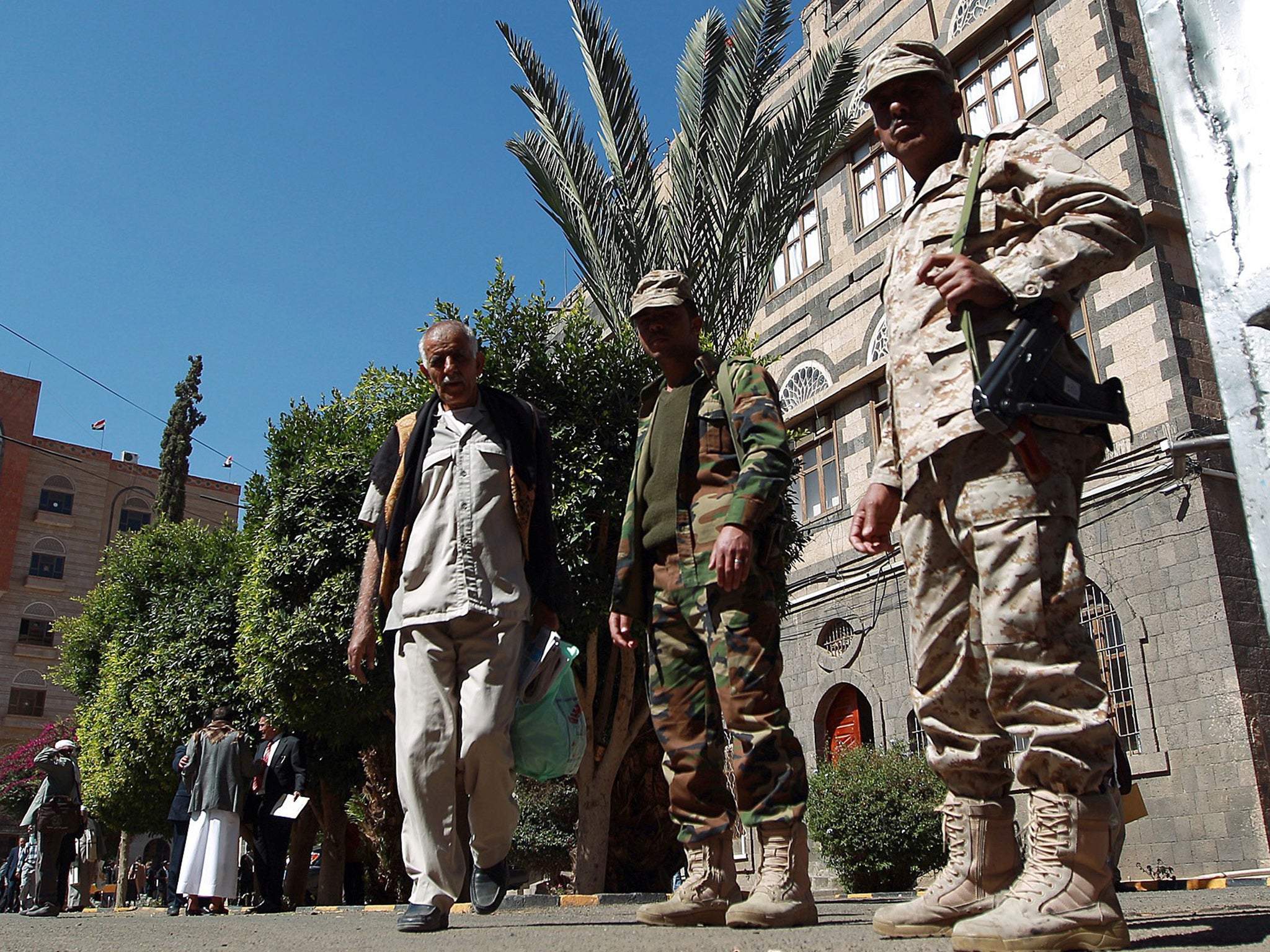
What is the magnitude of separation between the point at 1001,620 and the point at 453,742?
A: 7.17ft

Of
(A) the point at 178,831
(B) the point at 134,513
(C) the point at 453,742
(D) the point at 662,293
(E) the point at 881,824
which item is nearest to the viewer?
(C) the point at 453,742

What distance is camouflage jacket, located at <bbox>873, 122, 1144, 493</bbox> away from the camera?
2.80 meters

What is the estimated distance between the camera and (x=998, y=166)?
303 cm

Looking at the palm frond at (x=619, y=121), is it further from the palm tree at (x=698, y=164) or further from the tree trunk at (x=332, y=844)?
the tree trunk at (x=332, y=844)

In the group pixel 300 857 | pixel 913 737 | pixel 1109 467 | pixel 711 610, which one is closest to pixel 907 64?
pixel 711 610

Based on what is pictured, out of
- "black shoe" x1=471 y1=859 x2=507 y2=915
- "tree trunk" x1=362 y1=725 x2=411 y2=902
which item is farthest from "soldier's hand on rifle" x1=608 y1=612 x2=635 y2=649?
"tree trunk" x1=362 y1=725 x2=411 y2=902

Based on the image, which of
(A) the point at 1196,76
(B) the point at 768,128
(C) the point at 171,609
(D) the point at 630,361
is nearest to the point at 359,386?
(D) the point at 630,361

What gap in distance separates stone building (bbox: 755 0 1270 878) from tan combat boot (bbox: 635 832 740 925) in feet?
17.1

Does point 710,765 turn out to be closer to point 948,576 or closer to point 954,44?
point 948,576

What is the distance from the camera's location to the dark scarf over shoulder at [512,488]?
170 inches

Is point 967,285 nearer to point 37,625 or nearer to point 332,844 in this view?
point 332,844

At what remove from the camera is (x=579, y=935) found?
10.6 ft

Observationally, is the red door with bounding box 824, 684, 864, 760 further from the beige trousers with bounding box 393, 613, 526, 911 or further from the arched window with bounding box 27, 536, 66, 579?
the arched window with bounding box 27, 536, 66, 579

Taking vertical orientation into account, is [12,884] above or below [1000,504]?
below
